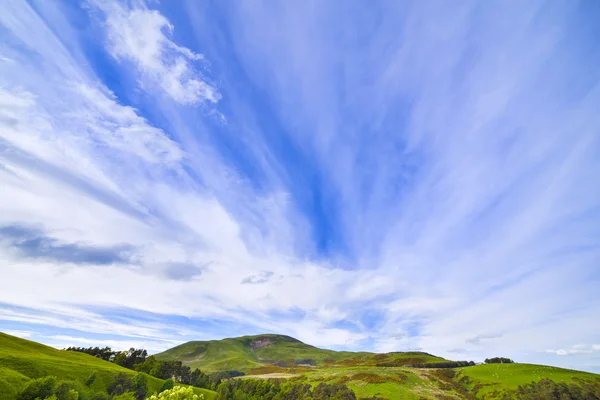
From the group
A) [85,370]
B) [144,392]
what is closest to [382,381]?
[144,392]

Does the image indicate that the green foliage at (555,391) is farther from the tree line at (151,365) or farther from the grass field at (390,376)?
the tree line at (151,365)

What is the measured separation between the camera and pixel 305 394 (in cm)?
10019

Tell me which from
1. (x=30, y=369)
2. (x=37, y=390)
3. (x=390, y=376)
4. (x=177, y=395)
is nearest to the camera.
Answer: (x=177, y=395)

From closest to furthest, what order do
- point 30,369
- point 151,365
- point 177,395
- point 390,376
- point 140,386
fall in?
point 177,395 → point 30,369 → point 140,386 → point 151,365 → point 390,376

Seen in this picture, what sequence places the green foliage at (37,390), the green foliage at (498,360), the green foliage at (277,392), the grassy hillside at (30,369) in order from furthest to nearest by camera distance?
the green foliage at (498,360) → the green foliage at (277,392) → the grassy hillside at (30,369) → the green foliage at (37,390)

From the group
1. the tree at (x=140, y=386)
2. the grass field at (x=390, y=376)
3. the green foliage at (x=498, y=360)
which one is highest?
the green foliage at (x=498, y=360)

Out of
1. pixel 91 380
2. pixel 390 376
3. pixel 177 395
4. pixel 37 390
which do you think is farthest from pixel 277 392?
pixel 177 395

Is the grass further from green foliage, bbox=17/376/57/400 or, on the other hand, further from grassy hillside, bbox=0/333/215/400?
green foliage, bbox=17/376/57/400

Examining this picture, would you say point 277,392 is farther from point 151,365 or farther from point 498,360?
point 498,360

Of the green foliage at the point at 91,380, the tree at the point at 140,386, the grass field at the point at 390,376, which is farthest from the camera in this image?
the tree at the point at 140,386

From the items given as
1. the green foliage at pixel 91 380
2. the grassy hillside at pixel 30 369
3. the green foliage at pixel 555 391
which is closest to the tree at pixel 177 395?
the grassy hillside at pixel 30 369

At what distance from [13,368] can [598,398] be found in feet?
534

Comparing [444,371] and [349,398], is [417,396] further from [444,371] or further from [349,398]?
[444,371]

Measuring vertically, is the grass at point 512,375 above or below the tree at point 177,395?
above
